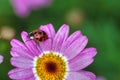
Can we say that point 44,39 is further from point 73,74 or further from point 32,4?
point 32,4

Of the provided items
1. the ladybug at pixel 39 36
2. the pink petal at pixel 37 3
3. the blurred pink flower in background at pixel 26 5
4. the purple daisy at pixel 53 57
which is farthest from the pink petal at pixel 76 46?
the pink petal at pixel 37 3

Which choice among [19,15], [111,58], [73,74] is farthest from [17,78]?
[19,15]

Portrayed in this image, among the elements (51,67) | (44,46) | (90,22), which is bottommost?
(90,22)

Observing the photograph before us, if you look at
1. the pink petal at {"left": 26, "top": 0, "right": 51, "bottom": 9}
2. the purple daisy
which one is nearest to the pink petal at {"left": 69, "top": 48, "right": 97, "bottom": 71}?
the purple daisy

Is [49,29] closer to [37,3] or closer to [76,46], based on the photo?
[76,46]

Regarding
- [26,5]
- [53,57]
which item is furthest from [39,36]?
[26,5]

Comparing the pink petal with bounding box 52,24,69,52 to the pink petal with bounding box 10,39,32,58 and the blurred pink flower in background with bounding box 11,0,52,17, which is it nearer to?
the pink petal with bounding box 10,39,32,58
